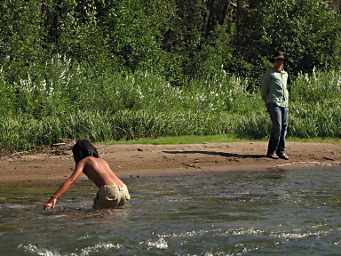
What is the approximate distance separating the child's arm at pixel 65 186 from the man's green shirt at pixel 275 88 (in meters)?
5.63

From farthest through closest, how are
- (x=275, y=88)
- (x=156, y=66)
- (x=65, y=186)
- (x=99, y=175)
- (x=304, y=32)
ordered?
(x=304, y=32) < (x=156, y=66) < (x=275, y=88) < (x=99, y=175) < (x=65, y=186)

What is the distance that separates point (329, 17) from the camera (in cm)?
2691

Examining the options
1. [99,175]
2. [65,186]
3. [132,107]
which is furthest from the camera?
[132,107]

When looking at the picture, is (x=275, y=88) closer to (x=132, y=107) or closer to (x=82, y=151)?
(x=132, y=107)

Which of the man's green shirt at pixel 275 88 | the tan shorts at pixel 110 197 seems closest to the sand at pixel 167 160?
the man's green shirt at pixel 275 88

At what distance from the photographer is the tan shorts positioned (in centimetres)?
1064

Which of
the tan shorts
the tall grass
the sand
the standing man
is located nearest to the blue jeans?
the standing man

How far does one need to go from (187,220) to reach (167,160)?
554 cm

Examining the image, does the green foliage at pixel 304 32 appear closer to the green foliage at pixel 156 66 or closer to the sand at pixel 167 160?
the green foliage at pixel 156 66

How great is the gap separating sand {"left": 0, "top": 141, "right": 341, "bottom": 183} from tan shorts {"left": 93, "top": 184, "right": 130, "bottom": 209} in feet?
10.9

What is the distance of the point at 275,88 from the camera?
1522 cm

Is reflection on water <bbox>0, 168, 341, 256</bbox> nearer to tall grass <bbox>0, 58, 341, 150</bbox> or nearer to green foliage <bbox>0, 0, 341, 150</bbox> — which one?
tall grass <bbox>0, 58, 341, 150</bbox>

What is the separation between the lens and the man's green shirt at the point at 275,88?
15227 mm

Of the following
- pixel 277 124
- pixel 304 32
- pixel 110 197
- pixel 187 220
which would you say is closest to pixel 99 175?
pixel 110 197
